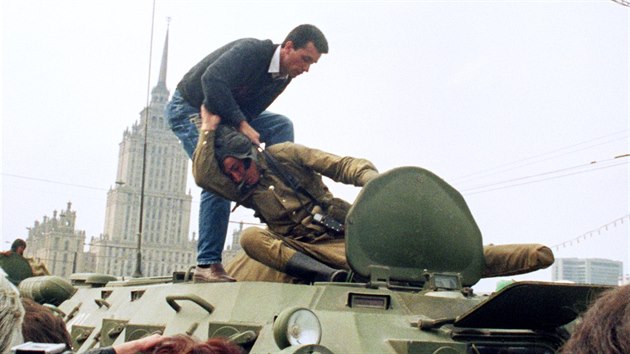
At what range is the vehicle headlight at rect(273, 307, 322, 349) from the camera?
4.82m

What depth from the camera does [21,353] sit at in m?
2.77

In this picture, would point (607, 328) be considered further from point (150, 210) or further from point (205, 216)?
point (150, 210)

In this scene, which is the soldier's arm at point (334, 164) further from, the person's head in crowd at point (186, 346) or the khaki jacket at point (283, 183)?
the person's head in crowd at point (186, 346)

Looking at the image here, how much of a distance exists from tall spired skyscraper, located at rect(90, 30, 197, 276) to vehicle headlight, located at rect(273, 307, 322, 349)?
53381 mm

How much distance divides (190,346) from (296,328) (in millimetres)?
2137

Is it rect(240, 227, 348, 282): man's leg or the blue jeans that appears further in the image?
the blue jeans

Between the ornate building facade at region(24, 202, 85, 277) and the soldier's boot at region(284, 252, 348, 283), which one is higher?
the soldier's boot at region(284, 252, 348, 283)

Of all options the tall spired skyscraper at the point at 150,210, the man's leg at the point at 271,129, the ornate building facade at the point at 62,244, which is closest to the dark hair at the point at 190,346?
the man's leg at the point at 271,129

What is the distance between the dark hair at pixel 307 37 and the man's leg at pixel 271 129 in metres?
1.15

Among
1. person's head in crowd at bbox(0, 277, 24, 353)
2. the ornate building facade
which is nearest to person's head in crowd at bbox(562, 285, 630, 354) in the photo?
person's head in crowd at bbox(0, 277, 24, 353)

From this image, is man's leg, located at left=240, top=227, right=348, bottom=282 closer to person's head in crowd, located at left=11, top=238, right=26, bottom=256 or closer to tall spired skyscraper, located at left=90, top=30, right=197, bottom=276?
person's head in crowd, located at left=11, top=238, right=26, bottom=256

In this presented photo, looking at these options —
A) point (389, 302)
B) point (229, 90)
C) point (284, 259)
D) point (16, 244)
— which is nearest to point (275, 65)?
point (229, 90)

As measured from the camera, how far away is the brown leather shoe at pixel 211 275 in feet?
22.6

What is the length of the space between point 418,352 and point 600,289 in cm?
114
